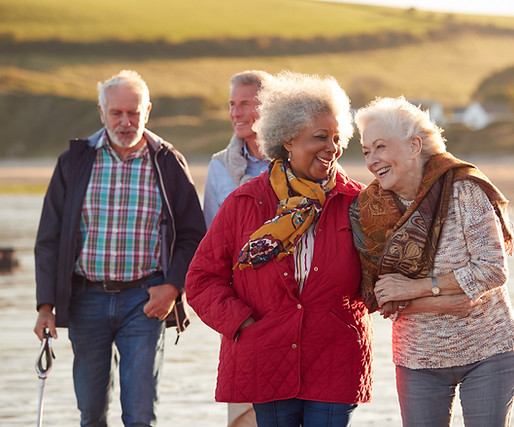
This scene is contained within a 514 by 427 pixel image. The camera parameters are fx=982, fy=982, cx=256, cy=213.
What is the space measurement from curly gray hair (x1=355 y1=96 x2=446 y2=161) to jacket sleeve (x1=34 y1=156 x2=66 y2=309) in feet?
5.77

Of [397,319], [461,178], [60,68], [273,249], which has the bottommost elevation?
[397,319]

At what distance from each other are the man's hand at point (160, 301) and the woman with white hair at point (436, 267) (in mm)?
1339

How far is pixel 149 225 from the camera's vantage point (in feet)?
15.6

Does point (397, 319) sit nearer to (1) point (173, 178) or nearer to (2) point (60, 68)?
(1) point (173, 178)

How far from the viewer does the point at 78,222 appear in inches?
185

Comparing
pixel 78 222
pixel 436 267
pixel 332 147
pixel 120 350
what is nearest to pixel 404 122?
pixel 332 147

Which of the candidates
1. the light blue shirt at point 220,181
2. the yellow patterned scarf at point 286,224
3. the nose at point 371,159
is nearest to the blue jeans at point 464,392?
the yellow patterned scarf at point 286,224

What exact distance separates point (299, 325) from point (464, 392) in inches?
25.2

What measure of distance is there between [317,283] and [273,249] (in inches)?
8.3

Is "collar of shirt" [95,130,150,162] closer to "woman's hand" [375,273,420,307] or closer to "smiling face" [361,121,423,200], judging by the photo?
"smiling face" [361,121,423,200]

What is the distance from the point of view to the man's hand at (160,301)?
466 cm

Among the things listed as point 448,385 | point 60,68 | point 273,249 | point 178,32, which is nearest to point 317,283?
point 273,249

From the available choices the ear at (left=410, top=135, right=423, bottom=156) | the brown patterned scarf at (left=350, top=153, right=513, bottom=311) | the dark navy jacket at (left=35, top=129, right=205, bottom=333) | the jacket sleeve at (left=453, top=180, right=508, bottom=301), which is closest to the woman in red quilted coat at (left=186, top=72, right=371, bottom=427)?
the brown patterned scarf at (left=350, top=153, right=513, bottom=311)

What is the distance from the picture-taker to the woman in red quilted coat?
3613 millimetres
